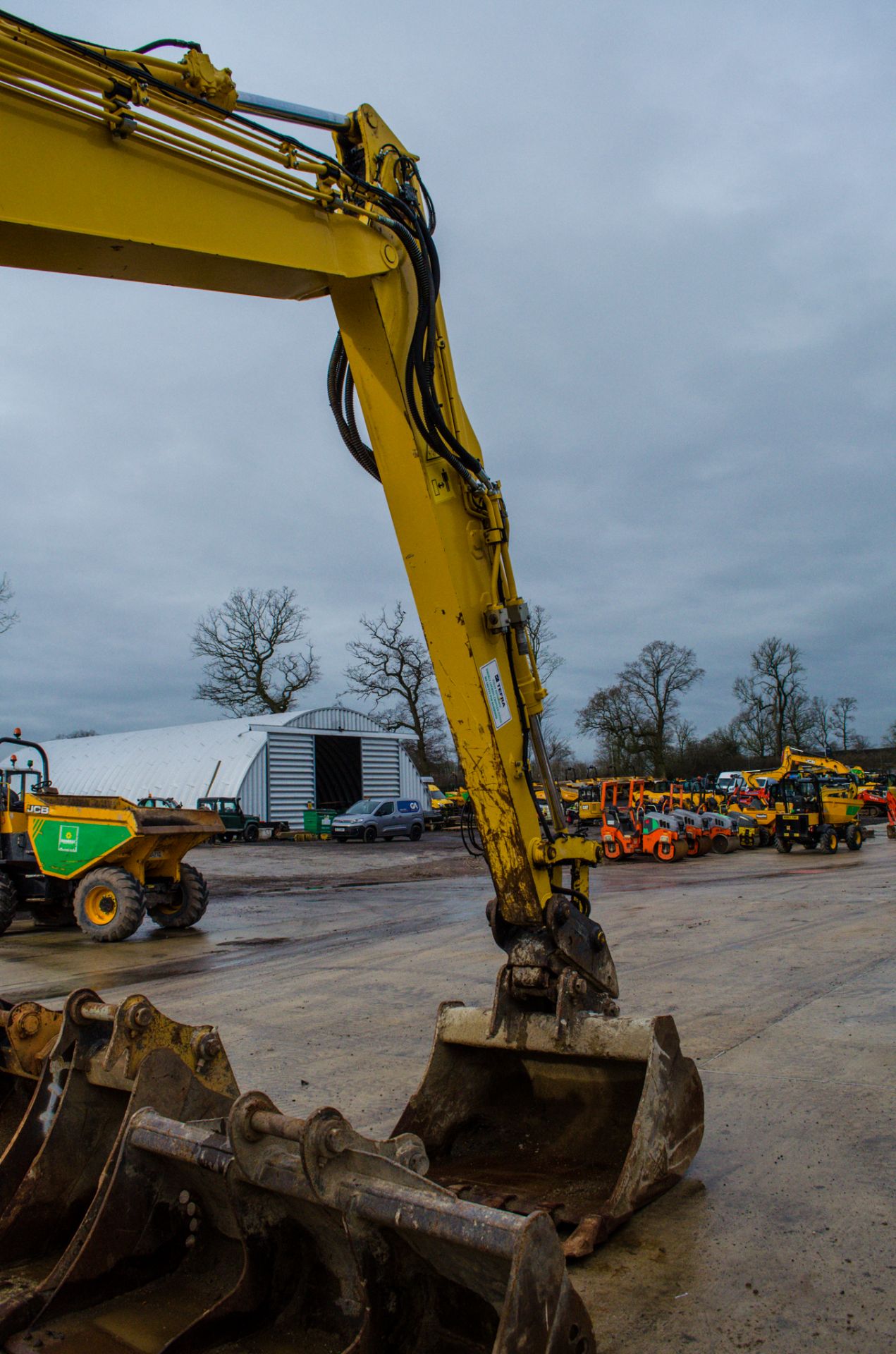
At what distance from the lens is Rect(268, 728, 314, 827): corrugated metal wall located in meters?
38.6

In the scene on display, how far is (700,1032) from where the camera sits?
250 inches

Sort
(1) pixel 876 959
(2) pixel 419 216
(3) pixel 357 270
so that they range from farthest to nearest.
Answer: (1) pixel 876 959 → (2) pixel 419 216 → (3) pixel 357 270

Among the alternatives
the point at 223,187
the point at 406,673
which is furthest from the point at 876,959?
the point at 406,673

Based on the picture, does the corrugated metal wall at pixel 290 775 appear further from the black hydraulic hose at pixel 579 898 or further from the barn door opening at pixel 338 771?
the black hydraulic hose at pixel 579 898

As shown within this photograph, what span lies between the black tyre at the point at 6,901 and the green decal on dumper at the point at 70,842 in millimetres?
604

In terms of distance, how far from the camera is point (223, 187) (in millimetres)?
3668

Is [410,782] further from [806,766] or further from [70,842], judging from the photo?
[70,842]

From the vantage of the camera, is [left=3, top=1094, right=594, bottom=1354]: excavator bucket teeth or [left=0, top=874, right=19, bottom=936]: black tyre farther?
[left=0, top=874, right=19, bottom=936]: black tyre

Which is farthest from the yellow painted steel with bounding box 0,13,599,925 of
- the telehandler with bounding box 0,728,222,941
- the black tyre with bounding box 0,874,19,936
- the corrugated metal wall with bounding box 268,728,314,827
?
the corrugated metal wall with bounding box 268,728,314,827

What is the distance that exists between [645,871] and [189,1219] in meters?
18.4

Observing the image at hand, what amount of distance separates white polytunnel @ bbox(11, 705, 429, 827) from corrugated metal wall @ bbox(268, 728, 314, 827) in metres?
0.04

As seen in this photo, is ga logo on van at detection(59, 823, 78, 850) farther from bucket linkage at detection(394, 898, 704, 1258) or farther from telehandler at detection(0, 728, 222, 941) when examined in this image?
bucket linkage at detection(394, 898, 704, 1258)

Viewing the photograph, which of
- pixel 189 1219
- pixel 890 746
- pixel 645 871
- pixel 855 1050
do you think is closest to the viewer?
pixel 189 1219

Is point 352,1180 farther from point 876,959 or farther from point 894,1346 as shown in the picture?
point 876,959
